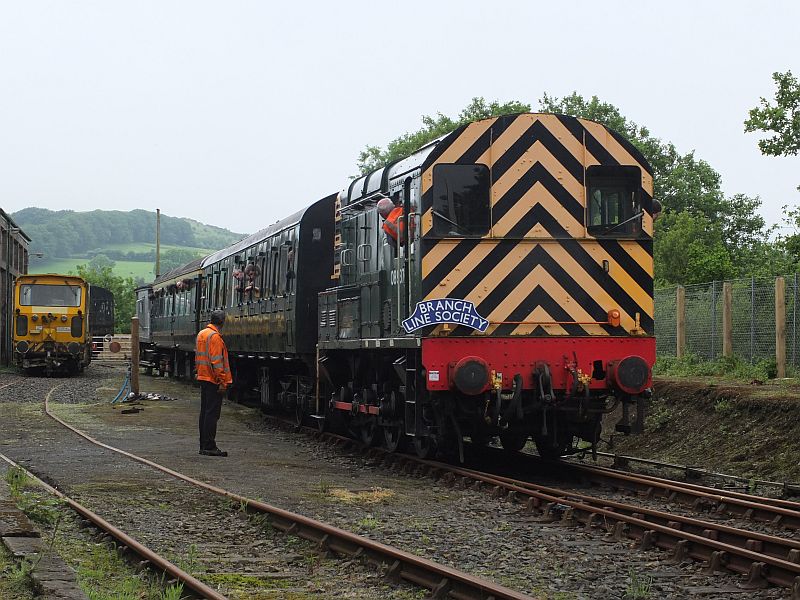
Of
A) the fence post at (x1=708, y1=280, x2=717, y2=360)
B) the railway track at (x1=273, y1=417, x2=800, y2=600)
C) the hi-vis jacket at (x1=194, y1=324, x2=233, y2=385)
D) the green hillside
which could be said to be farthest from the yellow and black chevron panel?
the green hillside

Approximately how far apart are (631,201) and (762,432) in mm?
4063

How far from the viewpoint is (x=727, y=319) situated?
1964cm

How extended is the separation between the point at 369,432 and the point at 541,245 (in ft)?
13.8

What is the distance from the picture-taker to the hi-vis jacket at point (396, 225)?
1246 centimetres

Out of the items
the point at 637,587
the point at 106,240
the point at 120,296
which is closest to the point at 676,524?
the point at 637,587

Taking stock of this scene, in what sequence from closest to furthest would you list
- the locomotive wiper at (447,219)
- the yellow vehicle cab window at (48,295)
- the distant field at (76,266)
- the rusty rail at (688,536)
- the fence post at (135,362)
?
the rusty rail at (688,536)
the locomotive wiper at (447,219)
the fence post at (135,362)
the yellow vehicle cab window at (48,295)
the distant field at (76,266)

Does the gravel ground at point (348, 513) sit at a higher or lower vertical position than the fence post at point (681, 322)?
lower

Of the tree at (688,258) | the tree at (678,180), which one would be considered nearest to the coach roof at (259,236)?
the tree at (688,258)

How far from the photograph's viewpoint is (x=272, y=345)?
18672 millimetres

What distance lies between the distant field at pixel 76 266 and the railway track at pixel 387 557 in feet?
474

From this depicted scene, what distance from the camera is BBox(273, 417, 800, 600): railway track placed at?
22.7 feet

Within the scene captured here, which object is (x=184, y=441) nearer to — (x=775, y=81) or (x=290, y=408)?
(x=290, y=408)

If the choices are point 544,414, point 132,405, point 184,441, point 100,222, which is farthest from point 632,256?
point 100,222

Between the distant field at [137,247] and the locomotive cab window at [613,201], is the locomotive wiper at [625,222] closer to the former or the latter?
the locomotive cab window at [613,201]
